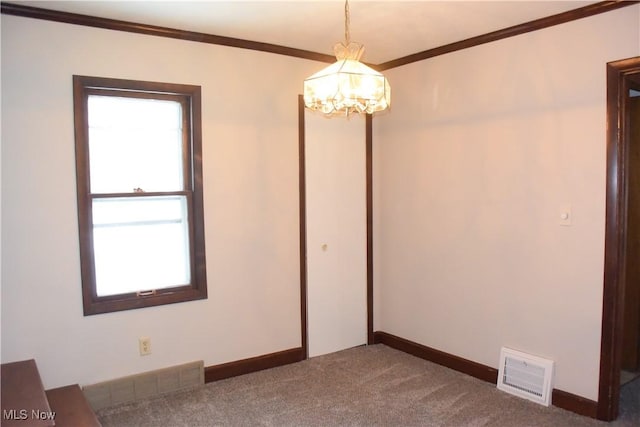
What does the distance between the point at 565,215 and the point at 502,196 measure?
0.45 meters

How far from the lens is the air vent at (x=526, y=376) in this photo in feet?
10.2

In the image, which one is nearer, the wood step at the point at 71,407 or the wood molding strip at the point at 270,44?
the wood step at the point at 71,407

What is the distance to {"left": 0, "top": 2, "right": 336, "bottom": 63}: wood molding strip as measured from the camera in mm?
2777

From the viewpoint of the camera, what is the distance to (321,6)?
9.23 ft

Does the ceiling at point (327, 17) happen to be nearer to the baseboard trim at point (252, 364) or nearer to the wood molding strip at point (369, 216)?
the wood molding strip at point (369, 216)

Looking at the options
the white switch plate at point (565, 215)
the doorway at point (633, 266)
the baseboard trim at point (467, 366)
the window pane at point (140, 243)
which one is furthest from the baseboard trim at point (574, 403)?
the window pane at point (140, 243)

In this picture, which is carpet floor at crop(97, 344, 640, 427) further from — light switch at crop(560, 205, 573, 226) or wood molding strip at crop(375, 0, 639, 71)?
wood molding strip at crop(375, 0, 639, 71)

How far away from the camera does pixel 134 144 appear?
324 cm

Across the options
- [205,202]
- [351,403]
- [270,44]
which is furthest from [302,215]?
[351,403]

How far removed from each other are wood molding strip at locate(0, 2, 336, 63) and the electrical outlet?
198 cm

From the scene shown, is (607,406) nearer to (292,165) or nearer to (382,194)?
(382,194)

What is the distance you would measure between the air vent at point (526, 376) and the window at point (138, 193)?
2123 mm

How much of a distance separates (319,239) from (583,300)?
1910mm

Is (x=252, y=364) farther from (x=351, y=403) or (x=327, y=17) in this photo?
(x=327, y=17)
